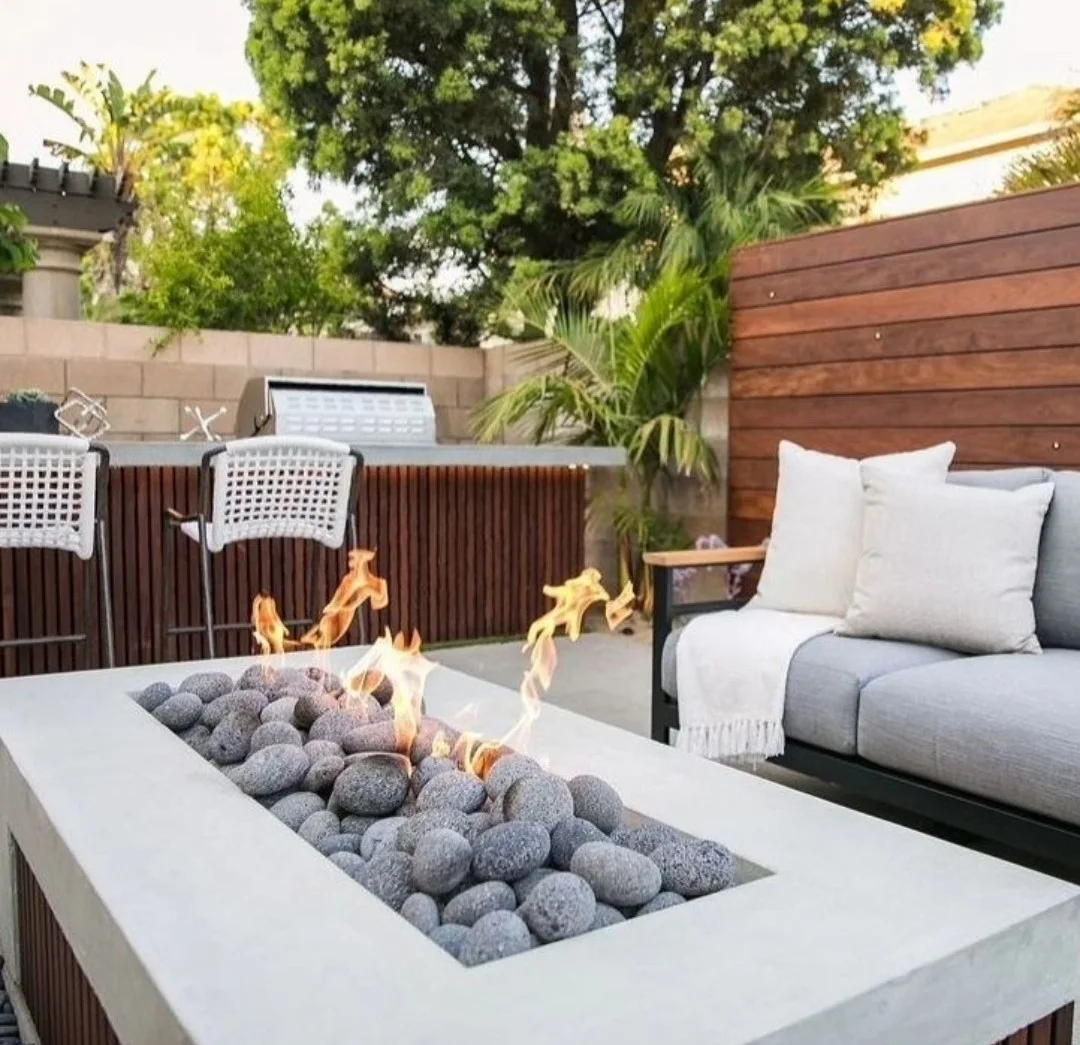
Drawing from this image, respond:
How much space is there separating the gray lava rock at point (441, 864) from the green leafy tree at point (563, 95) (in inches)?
261

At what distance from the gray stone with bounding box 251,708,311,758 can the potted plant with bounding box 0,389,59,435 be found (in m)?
1.95

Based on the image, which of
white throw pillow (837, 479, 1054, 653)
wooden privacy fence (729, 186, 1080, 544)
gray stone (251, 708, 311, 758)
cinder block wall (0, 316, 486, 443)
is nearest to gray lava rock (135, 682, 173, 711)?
gray stone (251, 708, 311, 758)

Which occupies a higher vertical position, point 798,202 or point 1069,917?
point 798,202

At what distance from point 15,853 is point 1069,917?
1576 mm

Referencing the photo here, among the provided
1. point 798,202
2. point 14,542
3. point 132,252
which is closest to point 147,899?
point 14,542

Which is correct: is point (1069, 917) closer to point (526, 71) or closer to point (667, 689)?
point (667, 689)

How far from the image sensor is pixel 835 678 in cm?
255

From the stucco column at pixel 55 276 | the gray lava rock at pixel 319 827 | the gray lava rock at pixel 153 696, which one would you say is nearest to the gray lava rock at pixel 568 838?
the gray lava rock at pixel 319 827

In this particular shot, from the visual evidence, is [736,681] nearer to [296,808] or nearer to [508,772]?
[508,772]

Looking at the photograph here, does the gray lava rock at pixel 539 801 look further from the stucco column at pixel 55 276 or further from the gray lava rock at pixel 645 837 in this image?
the stucco column at pixel 55 276

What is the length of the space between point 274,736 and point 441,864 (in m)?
0.60

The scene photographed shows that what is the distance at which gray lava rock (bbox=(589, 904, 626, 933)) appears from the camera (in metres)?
1.23

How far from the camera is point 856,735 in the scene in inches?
97.9

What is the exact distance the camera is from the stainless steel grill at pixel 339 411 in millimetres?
4621
